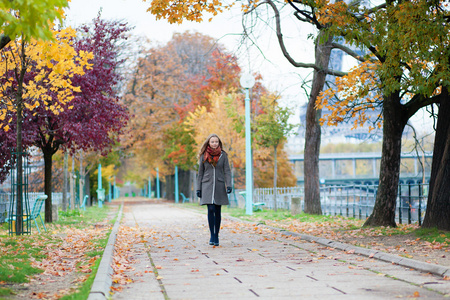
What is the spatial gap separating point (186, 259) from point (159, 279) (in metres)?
1.83

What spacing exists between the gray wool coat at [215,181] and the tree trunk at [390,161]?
4397 mm

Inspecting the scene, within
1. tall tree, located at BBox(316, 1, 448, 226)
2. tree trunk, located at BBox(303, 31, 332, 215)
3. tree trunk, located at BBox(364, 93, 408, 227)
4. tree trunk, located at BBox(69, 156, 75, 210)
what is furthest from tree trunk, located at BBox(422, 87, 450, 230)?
tree trunk, located at BBox(69, 156, 75, 210)

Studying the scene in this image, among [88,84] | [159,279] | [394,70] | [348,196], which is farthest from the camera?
[348,196]

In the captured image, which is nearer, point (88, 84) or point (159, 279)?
point (159, 279)

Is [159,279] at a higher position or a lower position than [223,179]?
lower

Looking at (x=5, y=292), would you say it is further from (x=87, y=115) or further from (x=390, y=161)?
(x=87, y=115)

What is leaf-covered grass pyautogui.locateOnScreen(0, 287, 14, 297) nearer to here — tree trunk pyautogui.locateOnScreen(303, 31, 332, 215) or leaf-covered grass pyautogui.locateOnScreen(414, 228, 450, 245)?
leaf-covered grass pyautogui.locateOnScreen(414, 228, 450, 245)

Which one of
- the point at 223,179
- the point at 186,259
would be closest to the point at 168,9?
the point at 223,179

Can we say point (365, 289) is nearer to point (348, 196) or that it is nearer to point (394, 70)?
point (394, 70)

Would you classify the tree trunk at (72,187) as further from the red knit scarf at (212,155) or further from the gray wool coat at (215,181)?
the red knit scarf at (212,155)

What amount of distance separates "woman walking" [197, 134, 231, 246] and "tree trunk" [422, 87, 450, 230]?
406 cm

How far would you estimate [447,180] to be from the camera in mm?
10836

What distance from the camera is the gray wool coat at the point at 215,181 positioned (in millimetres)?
10188

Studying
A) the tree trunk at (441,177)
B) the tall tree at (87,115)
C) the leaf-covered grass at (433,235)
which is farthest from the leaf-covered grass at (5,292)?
the tall tree at (87,115)
